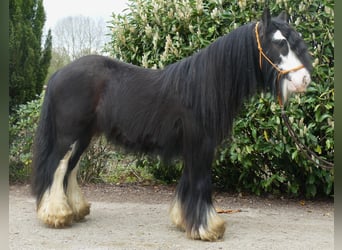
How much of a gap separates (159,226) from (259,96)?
219 cm

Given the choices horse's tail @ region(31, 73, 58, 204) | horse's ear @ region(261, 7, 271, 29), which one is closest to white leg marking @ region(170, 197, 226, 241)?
horse's tail @ region(31, 73, 58, 204)

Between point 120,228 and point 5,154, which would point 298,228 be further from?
point 5,154

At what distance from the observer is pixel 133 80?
15.7 feet

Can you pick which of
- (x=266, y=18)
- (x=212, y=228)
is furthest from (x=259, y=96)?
(x=212, y=228)

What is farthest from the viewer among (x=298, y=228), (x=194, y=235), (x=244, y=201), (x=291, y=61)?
(x=244, y=201)

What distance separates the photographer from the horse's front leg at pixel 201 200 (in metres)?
4.42

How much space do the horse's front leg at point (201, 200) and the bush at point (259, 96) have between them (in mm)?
1137

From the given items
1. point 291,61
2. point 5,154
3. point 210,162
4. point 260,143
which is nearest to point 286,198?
point 260,143

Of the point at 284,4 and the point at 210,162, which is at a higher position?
the point at 284,4

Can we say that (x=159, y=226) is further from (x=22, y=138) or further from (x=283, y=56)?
(x=22, y=138)

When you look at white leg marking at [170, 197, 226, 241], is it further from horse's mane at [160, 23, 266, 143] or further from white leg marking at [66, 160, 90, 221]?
white leg marking at [66, 160, 90, 221]

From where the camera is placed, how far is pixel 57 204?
186 inches

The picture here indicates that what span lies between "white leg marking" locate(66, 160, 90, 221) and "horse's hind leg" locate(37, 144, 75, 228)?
0.24m

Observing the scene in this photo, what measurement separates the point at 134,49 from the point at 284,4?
7.45 ft
